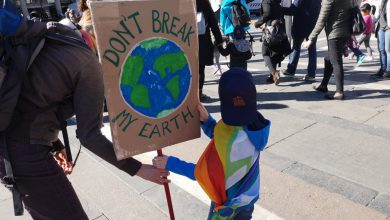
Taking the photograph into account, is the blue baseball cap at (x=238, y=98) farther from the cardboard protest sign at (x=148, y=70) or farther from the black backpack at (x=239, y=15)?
the black backpack at (x=239, y=15)

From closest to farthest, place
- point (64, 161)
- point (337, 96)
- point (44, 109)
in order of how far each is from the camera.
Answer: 1. point (44, 109)
2. point (64, 161)
3. point (337, 96)

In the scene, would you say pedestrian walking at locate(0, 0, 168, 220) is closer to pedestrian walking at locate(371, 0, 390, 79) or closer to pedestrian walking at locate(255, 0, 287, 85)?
pedestrian walking at locate(255, 0, 287, 85)

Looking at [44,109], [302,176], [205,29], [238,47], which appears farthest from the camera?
[238,47]

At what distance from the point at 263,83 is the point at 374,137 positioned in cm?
290

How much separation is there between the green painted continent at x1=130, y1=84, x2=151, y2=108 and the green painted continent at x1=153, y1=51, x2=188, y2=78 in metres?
0.11

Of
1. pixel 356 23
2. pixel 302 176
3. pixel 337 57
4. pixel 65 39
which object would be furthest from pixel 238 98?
pixel 356 23

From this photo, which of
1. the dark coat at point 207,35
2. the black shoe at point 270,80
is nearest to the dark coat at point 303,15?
the black shoe at point 270,80

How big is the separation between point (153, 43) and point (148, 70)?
12cm

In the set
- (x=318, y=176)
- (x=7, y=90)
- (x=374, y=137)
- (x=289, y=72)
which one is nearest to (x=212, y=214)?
(x=7, y=90)

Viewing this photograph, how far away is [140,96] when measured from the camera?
170 centimetres

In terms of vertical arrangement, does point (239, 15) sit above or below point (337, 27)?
above

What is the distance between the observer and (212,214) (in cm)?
193

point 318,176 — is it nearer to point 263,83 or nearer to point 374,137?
point 374,137

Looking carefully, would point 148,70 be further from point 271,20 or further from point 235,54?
point 271,20
